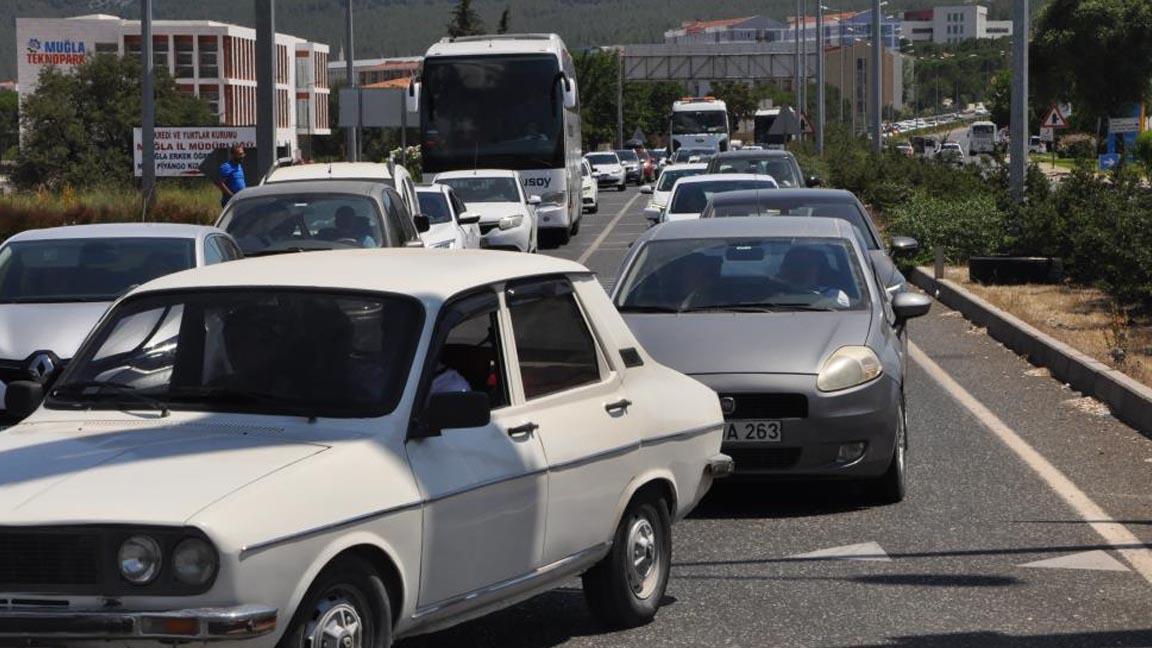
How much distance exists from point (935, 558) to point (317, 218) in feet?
31.3

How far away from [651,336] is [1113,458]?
3.14 meters

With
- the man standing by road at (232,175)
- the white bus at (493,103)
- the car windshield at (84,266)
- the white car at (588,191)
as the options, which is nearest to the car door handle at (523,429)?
the car windshield at (84,266)

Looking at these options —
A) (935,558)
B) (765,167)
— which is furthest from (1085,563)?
(765,167)

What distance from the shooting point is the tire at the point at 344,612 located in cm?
542

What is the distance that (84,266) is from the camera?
13.5m

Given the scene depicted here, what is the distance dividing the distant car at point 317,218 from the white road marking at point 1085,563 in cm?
903

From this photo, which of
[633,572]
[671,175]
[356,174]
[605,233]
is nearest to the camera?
[633,572]

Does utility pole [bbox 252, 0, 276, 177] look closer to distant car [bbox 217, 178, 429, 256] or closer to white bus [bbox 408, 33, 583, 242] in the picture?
distant car [bbox 217, 178, 429, 256]

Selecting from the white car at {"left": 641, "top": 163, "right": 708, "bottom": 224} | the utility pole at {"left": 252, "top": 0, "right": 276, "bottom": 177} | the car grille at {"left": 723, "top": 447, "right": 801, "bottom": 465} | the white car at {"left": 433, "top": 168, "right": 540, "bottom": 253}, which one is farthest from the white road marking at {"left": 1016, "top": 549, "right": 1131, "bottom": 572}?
the white car at {"left": 641, "top": 163, "right": 708, "bottom": 224}

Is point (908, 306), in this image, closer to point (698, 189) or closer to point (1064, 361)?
point (1064, 361)

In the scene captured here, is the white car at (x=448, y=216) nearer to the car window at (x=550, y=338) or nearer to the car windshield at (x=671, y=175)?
the car windshield at (x=671, y=175)

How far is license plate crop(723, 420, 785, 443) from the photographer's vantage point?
9781 millimetres

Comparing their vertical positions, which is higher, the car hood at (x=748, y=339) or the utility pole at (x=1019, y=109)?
the utility pole at (x=1019, y=109)

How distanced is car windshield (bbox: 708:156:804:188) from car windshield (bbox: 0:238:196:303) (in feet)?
53.9
